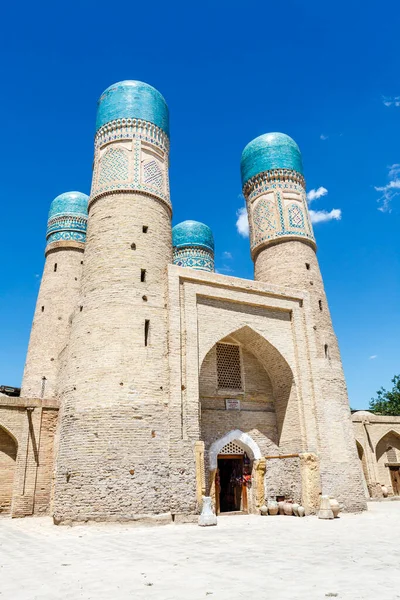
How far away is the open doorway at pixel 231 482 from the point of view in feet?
45.3

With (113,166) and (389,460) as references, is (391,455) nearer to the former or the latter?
(389,460)

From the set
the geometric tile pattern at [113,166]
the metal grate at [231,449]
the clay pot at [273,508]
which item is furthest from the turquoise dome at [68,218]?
the clay pot at [273,508]

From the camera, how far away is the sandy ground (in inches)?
179

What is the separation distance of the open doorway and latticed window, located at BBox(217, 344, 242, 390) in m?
2.23

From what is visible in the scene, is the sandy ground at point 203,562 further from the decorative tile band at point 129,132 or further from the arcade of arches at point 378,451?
the decorative tile band at point 129,132

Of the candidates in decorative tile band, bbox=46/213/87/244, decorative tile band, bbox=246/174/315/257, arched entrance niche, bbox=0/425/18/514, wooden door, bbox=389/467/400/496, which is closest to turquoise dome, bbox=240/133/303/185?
decorative tile band, bbox=246/174/315/257

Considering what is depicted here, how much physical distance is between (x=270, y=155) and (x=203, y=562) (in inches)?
667

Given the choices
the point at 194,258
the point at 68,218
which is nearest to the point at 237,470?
the point at 194,258

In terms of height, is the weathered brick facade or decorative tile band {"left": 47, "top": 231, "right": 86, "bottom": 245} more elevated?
decorative tile band {"left": 47, "top": 231, "right": 86, "bottom": 245}

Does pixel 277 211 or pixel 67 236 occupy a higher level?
pixel 67 236

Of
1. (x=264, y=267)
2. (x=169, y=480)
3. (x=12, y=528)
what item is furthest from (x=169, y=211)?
(x=12, y=528)

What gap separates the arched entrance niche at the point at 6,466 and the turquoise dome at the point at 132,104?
10891mm

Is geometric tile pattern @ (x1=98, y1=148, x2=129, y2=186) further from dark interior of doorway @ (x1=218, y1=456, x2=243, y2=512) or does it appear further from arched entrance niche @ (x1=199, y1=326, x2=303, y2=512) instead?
dark interior of doorway @ (x1=218, y1=456, x2=243, y2=512)

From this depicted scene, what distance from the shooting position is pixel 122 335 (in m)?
12.1
